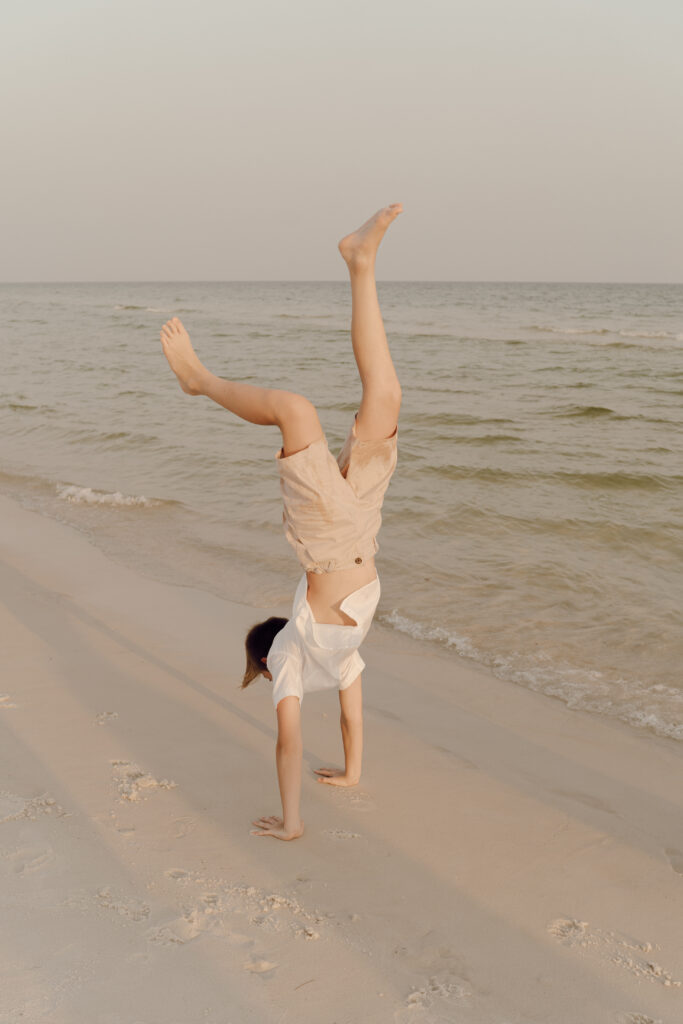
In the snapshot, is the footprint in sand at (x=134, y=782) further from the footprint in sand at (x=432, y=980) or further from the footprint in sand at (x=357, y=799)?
the footprint in sand at (x=432, y=980)

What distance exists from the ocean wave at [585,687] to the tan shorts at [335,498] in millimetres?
1919

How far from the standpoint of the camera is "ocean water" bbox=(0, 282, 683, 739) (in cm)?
520

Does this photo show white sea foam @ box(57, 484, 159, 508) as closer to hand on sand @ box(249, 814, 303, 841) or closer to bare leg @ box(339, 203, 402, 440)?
hand on sand @ box(249, 814, 303, 841)

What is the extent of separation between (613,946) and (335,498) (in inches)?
65.2

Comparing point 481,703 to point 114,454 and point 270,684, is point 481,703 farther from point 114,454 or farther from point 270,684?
point 114,454

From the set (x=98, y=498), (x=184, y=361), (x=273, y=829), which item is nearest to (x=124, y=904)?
(x=273, y=829)

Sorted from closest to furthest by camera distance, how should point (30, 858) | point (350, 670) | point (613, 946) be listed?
point (613, 946)
point (30, 858)
point (350, 670)

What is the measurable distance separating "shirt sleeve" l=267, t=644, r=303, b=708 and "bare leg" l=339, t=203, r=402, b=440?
2.95ft

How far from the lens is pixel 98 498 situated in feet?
27.5

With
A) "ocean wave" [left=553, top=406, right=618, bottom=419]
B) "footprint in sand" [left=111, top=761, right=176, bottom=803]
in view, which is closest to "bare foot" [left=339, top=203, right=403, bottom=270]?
"footprint in sand" [left=111, top=761, right=176, bottom=803]

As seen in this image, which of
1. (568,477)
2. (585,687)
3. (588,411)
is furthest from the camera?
(588,411)

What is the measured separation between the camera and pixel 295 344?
2591 centimetres

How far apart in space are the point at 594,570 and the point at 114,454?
6.75 metres

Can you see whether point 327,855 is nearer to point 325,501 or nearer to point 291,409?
point 325,501
